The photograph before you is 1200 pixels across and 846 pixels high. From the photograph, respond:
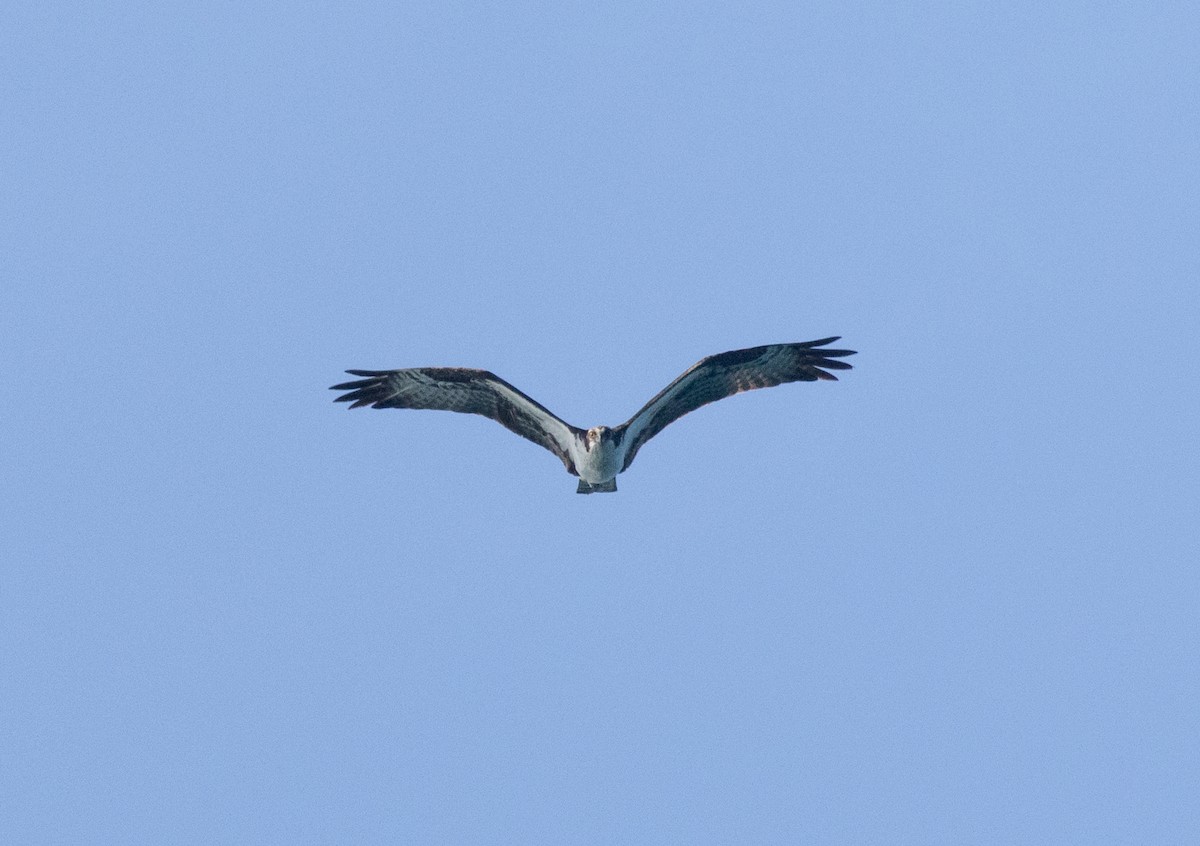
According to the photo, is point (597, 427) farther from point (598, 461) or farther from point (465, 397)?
point (465, 397)

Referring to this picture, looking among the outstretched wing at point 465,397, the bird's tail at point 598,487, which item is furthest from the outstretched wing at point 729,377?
the outstretched wing at point 465,397

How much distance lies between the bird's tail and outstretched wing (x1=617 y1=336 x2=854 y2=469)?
0.43 meters

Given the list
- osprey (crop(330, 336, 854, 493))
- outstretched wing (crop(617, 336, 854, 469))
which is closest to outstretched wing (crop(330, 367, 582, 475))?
osprey (crop(330, 336, 854, 493))

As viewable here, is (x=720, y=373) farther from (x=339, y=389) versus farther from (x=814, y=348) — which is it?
(x=339, y=389)

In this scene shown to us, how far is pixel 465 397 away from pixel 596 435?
2.41 metres

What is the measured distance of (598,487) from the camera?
1900cm

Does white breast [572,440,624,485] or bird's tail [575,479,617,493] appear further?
bird's tail [575,479,617,493]

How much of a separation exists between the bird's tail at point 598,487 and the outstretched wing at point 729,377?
1.42 feet

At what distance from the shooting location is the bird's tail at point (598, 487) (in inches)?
746

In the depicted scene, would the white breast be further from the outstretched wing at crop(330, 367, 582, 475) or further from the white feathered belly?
the outstretched wing at crop(330, 367, 582, 475)

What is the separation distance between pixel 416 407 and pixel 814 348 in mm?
5898

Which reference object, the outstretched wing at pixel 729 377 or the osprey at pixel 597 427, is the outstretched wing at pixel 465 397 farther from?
the outstretched wing at pixel 729 377

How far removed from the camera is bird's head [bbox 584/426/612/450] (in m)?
18.4

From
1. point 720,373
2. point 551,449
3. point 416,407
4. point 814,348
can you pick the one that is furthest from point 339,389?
point 814,348
